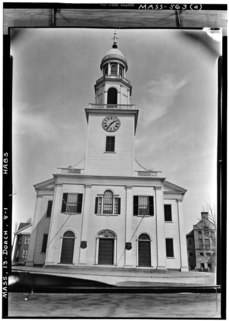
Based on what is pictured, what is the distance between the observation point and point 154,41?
11.6m

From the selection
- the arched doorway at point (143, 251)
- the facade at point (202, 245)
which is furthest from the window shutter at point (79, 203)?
the facade at point (202, 245)

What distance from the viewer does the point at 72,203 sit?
12.2m

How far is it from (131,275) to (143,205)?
255 cm

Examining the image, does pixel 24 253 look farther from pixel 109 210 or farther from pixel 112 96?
pixel 112 96

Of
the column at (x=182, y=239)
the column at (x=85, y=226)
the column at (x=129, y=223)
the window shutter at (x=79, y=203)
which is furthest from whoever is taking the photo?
the window shutter at (x=79, y=203)

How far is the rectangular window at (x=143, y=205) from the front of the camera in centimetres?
1220

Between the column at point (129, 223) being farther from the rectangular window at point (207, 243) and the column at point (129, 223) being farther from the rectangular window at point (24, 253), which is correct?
the rectangular window at point (24, 253)

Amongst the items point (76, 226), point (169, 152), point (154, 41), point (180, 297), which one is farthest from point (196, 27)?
point (180, 297)

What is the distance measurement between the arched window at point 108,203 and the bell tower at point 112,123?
2.55 ft

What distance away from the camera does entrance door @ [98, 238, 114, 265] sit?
11531 mm

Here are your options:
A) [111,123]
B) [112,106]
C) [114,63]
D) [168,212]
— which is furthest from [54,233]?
[114,63]

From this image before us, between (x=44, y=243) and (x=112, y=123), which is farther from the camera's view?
(x=112, y=123)

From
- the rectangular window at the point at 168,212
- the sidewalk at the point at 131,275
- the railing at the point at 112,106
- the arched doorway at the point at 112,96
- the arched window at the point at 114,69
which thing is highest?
the arched window at the point at 114,69

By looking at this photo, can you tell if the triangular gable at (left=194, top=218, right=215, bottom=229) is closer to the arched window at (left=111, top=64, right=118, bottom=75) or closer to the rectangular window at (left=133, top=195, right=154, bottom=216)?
the rectangular window at (left=133, top=195, right=154, bottom=216)
